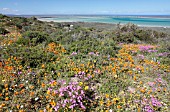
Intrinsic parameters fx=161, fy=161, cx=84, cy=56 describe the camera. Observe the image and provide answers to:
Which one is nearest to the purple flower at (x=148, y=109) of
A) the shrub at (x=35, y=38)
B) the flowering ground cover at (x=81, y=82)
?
the flowering ground cover at (x=81, y=82)

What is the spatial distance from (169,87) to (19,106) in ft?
17.1

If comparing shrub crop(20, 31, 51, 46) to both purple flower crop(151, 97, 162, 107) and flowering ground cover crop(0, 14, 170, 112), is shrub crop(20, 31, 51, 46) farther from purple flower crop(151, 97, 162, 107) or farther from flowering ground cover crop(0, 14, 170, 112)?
purple flower crop(151, 97, 162, 107)

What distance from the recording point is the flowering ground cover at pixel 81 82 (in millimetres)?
4652

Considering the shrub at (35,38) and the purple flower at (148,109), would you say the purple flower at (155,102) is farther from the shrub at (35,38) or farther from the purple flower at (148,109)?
the shrub at (35,38)

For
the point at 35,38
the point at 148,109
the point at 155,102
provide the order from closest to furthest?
the point at 148,109 → the point at 155,102 → the point at 35,38

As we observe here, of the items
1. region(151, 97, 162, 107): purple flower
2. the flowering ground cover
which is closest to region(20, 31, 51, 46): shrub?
the flowering ground cover

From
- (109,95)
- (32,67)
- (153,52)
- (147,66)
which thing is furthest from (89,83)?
(153,52)

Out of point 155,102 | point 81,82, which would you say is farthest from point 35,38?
point 155,102

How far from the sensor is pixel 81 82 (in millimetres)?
5078

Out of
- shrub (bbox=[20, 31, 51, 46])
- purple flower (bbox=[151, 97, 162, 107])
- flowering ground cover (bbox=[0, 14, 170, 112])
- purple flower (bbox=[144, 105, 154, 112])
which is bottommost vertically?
purple flower (bbox=[144, 105, 154, 112])

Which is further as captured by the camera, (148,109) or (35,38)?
(35,38)

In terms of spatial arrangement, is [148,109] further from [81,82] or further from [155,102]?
[81,82]

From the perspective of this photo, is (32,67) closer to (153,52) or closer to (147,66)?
(147,66)

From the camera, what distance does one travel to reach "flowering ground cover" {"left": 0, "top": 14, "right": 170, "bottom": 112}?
465 centimetres
